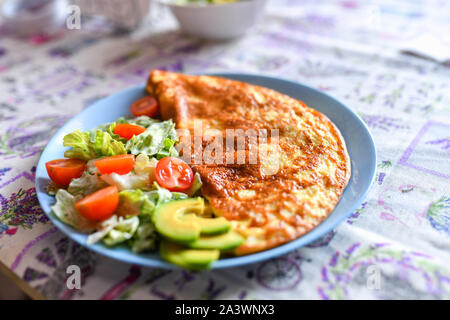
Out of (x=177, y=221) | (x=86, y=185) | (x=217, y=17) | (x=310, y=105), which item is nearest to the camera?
(x=177, y=221)

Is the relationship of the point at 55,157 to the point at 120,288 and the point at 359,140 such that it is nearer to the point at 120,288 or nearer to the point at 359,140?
the point at 120,288

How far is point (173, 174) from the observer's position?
6.54 ft

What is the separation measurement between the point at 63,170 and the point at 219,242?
0.98m

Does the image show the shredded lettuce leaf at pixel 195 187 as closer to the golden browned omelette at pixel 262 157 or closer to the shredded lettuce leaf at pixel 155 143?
the golden browned omelette at pixel 262 157

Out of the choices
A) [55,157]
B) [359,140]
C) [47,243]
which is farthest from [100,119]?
[359,140]

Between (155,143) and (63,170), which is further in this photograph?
(155,143)

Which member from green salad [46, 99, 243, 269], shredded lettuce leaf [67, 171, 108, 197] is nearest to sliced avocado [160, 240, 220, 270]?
green salad [46, 99, 243, 269]

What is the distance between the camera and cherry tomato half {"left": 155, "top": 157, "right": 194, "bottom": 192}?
1945 mm

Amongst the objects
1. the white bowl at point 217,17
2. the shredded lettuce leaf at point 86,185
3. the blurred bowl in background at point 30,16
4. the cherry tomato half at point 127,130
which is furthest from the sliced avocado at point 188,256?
the blurred bowl in background at point 30,16

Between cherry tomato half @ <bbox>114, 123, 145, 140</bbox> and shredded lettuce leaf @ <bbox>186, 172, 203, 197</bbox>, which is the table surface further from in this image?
cherry tomato half @ <bbox>114, 123, 145, 140</bbox>

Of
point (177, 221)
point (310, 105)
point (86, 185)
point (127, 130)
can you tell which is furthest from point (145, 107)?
point (177, 221)

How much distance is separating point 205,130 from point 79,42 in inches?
99.5

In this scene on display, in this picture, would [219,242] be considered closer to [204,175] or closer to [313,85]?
[204,175]

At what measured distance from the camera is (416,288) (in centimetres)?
157
